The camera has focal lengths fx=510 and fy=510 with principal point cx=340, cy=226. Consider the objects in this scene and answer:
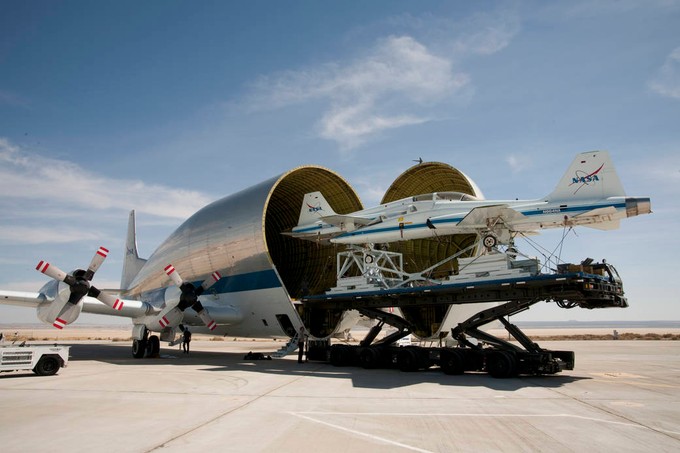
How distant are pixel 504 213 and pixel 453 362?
661 centimetres

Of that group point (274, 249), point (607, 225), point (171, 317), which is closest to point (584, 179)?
point (607, 225)

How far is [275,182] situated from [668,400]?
72.1ft

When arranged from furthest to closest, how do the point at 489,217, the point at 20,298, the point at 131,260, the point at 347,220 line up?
1. the point at 131,260
2. the point at 347,220
3. the point at 20,298
4. the point at 489,217

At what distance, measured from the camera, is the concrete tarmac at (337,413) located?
30.0 ft

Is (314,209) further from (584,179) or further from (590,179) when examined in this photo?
(590,179)

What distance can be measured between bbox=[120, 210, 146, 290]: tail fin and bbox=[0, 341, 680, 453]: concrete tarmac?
28.6 meters

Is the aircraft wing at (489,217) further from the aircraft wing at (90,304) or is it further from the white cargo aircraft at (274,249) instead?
the aircraft wing at (90,304)

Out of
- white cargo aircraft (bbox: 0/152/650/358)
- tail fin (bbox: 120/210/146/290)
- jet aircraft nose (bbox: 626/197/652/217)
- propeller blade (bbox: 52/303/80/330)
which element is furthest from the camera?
tail fin (bbox: 120/210/146/290)

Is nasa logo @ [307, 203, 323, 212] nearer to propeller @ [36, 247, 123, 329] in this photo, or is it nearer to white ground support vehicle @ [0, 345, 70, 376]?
Answer: propeller @ [36, 247, 123, 329]

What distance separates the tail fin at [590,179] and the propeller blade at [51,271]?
21.1 m

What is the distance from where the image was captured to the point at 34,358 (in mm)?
19953

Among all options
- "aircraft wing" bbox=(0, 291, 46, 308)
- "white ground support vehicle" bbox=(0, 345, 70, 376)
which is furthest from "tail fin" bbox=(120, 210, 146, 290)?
"white ground support vehicle" bbox=(0, 345, 70, 376)

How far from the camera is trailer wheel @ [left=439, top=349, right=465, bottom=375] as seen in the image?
2116 centimetres

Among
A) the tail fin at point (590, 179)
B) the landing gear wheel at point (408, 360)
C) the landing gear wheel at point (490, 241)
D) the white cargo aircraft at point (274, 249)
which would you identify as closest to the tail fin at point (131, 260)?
the white cargo aircraft at point (274, 249)
